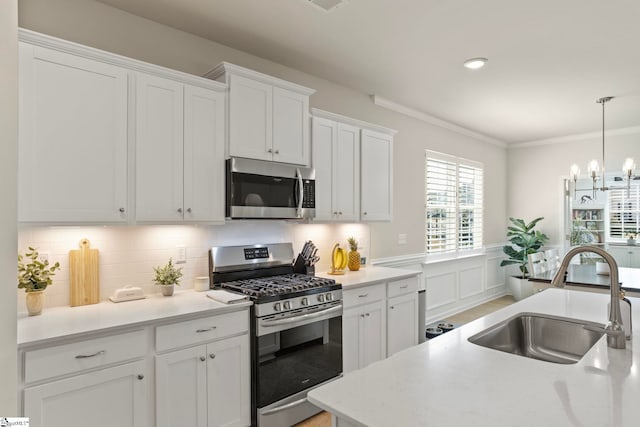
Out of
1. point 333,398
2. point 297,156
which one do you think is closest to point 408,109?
point 297,156

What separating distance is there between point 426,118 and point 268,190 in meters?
3.07

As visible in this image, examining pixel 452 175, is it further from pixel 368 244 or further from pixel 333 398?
pixel 333 398

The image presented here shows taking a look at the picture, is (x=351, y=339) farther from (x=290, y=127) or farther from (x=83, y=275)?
(x=83, y=275)

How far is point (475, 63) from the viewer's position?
10.9 ft

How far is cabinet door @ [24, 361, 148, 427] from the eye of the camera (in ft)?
5.48

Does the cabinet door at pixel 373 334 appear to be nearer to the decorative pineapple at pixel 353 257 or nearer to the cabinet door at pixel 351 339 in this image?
the cabinet door at pixel 351 339

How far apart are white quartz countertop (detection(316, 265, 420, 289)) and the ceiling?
195 cm

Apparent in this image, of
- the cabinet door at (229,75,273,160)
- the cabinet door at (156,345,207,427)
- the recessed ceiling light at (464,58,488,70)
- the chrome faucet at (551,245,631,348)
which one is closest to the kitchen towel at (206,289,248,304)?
the cabinet door at (156,345,207,427)

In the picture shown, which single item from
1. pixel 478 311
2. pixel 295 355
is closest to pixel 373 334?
pixel 295 355

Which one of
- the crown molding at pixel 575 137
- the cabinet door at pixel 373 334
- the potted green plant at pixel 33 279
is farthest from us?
the crown molding at pixel 575 137

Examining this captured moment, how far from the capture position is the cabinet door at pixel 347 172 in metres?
3.42

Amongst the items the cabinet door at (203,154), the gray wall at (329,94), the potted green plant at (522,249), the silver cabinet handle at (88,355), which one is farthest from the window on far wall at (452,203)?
the silver cabinet handle at (88,355)

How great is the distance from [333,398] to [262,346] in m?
1.41

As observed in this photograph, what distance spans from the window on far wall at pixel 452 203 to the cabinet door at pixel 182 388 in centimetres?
367
